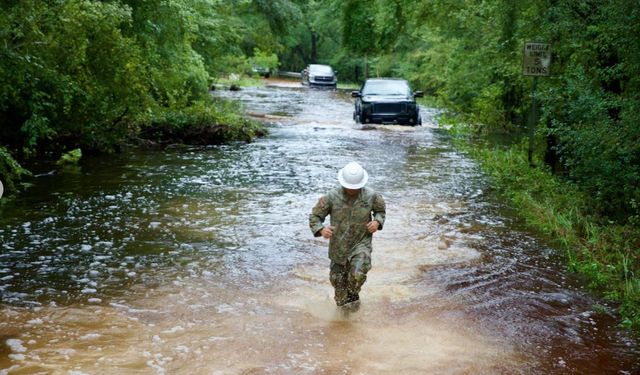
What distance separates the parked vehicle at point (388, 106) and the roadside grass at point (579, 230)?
9.58 m

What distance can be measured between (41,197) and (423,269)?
270 inches

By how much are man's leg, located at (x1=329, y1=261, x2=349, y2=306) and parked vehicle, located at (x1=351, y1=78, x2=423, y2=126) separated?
1901cm

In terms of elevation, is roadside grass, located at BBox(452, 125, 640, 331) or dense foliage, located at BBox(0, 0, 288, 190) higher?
dense foliage, located at BBox(0, 0, 288, 190)

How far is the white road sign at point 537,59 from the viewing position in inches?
564

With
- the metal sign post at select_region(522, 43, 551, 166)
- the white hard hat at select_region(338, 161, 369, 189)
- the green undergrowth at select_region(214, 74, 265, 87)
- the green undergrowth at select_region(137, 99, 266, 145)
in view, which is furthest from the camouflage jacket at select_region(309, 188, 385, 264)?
the green undergrowth at select_region(214, 74, 265, 87)

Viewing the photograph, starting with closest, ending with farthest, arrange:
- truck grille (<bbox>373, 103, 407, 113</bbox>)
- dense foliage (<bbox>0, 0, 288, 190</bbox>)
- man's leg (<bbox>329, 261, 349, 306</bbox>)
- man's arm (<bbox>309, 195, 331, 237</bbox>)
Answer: man's arm (<bbox>309, 195, 331, 237</bbox>), man's leg (<bbox>329, 261, 349, 306</bbox>), dense foliage (<bbox>0, 0, 288, 190</bbox>), truck grille (<bbox>373, 103, 407, 113</bbox>)

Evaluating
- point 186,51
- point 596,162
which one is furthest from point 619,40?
point 186,51

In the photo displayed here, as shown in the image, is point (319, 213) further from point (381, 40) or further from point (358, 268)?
point (381, 40)

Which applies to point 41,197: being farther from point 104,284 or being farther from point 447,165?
point 447,165

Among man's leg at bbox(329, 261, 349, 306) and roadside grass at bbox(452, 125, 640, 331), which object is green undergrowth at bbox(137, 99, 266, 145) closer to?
roadside grass at bbox(452, 125, 640, 331)

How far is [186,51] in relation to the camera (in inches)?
942

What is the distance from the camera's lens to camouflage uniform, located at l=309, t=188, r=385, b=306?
7000 millimetres

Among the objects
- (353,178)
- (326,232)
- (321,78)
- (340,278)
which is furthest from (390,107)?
(321,78)

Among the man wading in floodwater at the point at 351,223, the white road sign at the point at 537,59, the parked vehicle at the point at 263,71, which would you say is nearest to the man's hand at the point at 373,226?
the man wading in floodwater at the point at 351,223
